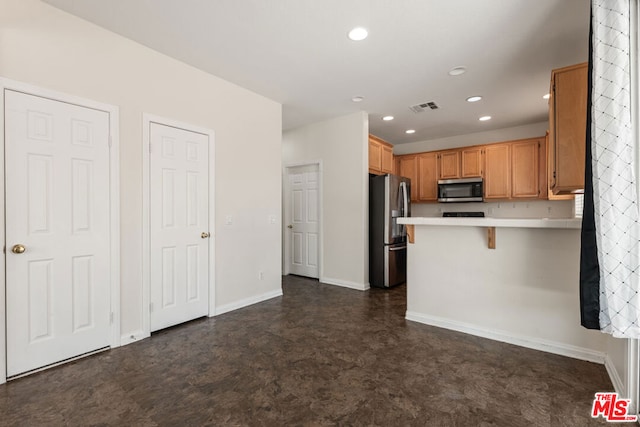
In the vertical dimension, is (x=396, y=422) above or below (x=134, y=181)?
below

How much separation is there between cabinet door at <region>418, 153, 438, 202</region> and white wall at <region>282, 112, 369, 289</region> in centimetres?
208

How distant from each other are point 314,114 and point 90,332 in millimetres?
3859

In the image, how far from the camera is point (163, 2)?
218 cm

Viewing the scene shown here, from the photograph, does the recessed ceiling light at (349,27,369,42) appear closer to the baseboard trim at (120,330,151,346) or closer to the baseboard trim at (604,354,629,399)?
the baseboard trim at (604,354,629,399)

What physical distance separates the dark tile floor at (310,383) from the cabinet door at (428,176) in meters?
3.58

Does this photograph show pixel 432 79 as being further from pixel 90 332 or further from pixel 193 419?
pixel 90 332

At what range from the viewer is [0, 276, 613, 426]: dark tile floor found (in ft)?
5.69

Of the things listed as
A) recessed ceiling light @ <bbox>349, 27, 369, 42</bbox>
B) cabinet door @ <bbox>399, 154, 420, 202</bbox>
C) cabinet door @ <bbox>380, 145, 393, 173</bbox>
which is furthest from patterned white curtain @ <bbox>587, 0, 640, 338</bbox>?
cabinet door @ <bbox>399, 154, 420, 202</bbox>

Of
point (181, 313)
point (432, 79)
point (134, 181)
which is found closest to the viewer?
point (134, 181)

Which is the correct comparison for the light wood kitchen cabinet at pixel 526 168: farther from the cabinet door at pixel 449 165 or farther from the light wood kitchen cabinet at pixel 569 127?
the light wood kitchen cabinet at pixel 569 127

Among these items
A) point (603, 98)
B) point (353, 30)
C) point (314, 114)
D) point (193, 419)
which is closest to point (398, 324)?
point (193, 419)

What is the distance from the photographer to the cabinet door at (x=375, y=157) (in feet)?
16.5

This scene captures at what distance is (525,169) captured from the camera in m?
5.09

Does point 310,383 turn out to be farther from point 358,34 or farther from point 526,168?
point 526,168
